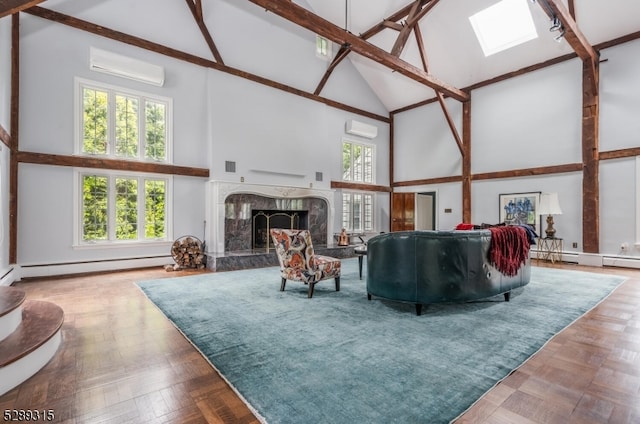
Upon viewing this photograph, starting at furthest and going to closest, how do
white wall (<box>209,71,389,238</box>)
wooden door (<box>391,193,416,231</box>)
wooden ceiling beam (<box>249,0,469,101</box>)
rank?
wooden door (<box>391,193,416,231</box>) → white wall (<box>209,71,389,238</box>) → wooden ceiling beam (<box>249,0,469,101</box>)

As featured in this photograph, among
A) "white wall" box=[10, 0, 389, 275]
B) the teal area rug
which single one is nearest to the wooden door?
"white wall" box=[10, 0, 389, 275]

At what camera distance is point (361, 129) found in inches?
378

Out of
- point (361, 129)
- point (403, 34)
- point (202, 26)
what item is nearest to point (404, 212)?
point (361, 129)

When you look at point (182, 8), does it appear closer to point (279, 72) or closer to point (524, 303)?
point (279, 72)

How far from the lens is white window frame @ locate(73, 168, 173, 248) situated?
Answer: 18.0 feet

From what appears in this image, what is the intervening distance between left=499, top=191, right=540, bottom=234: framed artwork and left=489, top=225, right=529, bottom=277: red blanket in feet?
13.0

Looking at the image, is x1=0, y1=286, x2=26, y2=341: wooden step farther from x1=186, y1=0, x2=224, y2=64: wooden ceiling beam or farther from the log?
x1=186, y1=0, x2=224, y2=64: wooden ceiling beam

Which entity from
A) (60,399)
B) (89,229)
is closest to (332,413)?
(60,399)

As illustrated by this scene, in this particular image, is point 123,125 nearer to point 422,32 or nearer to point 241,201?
point 241,201

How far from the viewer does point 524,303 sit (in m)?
3.65

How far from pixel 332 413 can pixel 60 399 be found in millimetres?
1508

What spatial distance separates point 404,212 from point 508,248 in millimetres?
6463

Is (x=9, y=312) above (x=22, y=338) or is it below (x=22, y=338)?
above

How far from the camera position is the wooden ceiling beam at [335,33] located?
4.66 m
